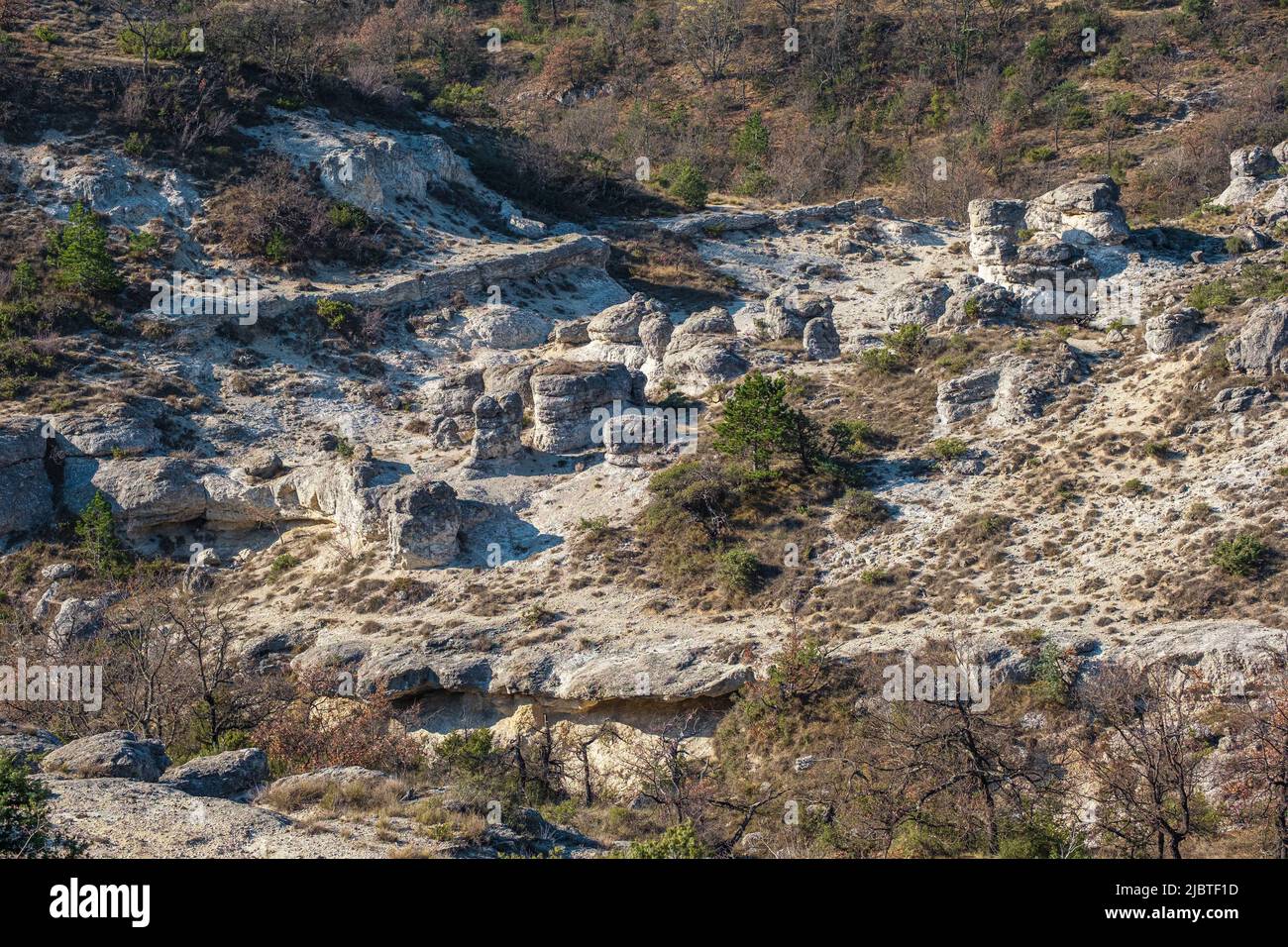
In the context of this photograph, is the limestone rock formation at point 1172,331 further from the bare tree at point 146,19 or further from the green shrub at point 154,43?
the green shrub at point 154,43

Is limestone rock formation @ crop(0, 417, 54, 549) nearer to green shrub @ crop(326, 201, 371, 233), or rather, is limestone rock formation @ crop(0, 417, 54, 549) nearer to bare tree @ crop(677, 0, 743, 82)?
green shrub @ crop(326, 201, 371, 233)

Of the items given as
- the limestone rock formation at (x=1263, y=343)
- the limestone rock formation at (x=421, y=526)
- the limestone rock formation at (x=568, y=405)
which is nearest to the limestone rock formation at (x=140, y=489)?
the limestone rock formation at (x=421, y=526)

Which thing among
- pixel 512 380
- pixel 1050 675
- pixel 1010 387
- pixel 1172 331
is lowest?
pixel 1050 675

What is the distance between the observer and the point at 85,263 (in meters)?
38.0

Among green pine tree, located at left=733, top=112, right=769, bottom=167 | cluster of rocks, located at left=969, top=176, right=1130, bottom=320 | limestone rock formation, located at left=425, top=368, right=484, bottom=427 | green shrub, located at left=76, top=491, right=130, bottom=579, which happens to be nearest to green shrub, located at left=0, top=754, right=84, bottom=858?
green shrub, located at left=76, top=491, right=130, bottom=579

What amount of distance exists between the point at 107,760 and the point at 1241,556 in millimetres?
23145

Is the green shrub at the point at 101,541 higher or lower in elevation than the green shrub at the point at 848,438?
lower

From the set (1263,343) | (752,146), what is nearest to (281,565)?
(1263,343)

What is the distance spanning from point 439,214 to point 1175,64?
5131 centimetres

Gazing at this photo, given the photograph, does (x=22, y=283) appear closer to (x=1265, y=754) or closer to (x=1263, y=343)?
(x=1265, y=754)

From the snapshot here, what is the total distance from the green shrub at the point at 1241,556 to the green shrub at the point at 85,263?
36703 mm

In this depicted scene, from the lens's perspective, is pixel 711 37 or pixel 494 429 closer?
pixel 494 429

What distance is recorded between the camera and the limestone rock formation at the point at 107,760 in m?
16.7

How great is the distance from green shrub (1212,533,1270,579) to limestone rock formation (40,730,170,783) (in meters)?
22.2
